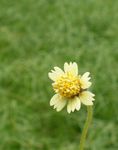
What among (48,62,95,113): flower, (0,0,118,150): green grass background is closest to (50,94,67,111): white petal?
(48,62,95,113): flower

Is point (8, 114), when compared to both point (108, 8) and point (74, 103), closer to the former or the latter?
point (108, 8)

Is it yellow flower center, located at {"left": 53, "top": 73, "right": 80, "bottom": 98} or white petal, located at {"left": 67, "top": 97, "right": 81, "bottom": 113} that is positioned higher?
yellow flower center, located at {"left": 53, "top": 73, "right": 80, "bottom": 98}

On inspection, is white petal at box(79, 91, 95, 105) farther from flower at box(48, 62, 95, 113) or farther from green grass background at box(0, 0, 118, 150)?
green grass background at box(0, 0, 118, 150)

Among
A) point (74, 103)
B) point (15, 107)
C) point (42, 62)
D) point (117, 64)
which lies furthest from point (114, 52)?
point (74, 103)

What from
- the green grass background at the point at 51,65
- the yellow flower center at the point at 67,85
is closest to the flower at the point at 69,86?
the yellow flower center at the point at 67,85

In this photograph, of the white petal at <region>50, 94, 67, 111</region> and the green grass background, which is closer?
the white petal at <region>50, 94, 67, 111</region>

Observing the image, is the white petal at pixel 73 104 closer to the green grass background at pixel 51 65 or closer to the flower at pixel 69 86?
the flower at pixel 69 86
